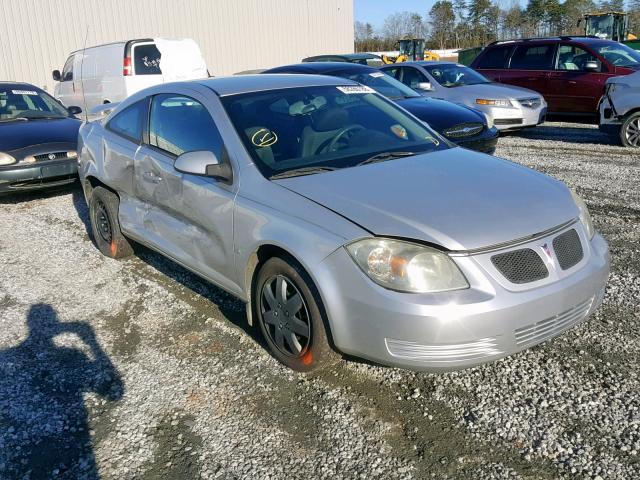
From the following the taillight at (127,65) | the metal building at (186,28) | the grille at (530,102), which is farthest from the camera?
the metal building at (186,28)

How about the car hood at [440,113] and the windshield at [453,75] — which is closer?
the car hood at [440,113]

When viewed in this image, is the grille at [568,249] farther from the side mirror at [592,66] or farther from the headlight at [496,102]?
the side mirror at [592,66]

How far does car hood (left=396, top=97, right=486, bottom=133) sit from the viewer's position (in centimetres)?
732

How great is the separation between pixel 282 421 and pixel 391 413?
0.54 m

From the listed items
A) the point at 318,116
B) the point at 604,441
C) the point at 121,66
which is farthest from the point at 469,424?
the point at 121,66

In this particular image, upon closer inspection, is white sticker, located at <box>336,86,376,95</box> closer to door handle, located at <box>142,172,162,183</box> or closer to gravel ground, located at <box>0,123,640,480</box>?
door handle, located at <box>142,172,162,183</box>

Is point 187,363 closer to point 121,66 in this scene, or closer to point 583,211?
point 583,211

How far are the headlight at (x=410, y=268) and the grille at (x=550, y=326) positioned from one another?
1.25 ft

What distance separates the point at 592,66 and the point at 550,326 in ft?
33.1

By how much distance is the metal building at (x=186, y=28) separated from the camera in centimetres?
2078

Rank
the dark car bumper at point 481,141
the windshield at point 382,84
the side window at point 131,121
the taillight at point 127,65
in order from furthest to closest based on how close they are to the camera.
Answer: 1. the taillight at point 127,65
2. the windshield at point 382,84
3. the dark car bumper at point 481,141
4. the side window at point 131,121

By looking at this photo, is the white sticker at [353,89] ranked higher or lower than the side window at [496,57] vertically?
higher

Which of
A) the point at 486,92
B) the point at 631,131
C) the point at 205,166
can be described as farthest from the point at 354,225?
the point at 486,92

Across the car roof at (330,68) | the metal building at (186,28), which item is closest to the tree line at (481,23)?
the metal building at (186,28)
